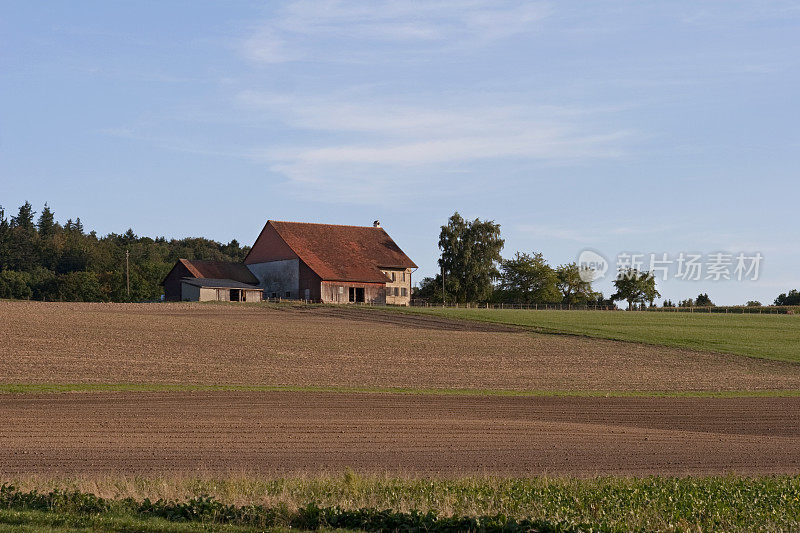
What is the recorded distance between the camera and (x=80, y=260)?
117625 millimetres

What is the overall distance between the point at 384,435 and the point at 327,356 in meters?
20.2

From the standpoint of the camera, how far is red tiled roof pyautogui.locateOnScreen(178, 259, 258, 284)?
80.5 meters

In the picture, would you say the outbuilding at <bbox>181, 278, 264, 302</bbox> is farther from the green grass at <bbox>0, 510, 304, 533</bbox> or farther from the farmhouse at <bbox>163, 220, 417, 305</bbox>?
the green grass at <bbox>0, 510, 304, 533</bbox>

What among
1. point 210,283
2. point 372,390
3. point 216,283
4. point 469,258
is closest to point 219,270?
point 216,283

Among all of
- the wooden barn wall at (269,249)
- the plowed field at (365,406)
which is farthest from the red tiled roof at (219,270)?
the plowed field at (365,406)

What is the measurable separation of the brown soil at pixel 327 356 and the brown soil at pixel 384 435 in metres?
4.87

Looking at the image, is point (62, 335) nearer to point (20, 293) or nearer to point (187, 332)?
point (187, 332)

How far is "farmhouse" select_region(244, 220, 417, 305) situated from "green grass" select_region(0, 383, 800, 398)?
47587mm

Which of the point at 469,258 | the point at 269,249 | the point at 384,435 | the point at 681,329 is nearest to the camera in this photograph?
the point at 384,435

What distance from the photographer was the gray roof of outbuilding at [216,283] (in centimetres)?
7788

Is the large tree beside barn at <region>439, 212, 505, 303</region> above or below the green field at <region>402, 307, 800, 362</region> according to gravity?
above

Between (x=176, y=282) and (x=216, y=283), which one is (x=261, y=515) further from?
(x=176, y=282)

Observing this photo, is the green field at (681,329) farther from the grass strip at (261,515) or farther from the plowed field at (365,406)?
the grass strip at (261,515)

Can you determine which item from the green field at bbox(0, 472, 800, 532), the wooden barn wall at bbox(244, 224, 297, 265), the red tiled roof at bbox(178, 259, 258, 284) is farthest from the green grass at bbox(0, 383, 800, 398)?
the red tiled roof at bbox(178, 259, 258, 284)
